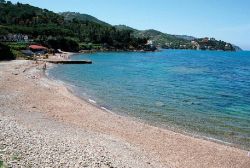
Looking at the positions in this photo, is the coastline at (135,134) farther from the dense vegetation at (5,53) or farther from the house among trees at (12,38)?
the house among trees at (12,38)

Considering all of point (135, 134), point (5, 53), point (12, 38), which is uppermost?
point (12, 38)

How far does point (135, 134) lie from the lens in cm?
2883

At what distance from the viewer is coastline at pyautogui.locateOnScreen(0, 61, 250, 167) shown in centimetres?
2348

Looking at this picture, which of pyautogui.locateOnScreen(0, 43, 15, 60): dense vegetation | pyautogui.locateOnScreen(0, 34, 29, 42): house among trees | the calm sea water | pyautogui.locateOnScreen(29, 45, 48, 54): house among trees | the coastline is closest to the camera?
the coastline

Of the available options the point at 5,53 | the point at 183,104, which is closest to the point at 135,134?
the point at 183,104

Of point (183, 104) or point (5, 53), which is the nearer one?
point (183, 104)

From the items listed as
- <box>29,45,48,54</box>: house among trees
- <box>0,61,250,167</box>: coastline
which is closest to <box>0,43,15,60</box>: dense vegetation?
<box>29,45,48,54</box>: house among trees

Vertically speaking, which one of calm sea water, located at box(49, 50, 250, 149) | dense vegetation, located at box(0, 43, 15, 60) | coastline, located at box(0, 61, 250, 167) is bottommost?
calm sea water, located at box(49, 50, 250, 149)

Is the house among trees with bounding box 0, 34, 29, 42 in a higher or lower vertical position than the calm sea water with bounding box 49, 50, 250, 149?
higher

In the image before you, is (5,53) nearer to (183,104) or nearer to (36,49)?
(36,49)

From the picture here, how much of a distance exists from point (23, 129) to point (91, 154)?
612 cm

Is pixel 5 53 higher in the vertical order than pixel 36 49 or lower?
higher

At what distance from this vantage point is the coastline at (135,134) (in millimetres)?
23484

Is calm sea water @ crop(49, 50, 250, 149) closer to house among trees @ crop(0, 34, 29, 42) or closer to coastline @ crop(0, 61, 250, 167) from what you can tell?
coastline @ crop(0, 61, 250, 167)
